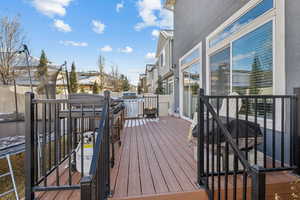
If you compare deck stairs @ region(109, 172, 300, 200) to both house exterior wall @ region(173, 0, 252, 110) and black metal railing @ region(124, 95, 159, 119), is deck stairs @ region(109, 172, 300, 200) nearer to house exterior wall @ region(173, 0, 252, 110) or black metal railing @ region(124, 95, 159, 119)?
house exterior wall @ region(173, 0, 252, 110)

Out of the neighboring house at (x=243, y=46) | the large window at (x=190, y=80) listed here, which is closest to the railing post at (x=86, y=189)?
the neighboring house at (x=243, y=46)

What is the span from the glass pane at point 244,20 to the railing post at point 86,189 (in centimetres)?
341

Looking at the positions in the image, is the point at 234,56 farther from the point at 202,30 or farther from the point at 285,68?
the point at 202,30

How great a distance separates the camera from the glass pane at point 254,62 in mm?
2568

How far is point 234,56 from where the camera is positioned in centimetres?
347

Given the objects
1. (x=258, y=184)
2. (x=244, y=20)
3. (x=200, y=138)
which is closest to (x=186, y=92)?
(x=244, y=20)

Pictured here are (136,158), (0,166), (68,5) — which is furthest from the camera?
(68,5)

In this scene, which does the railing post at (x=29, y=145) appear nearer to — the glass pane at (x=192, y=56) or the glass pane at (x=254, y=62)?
the glass pane at (x=254, y=62)

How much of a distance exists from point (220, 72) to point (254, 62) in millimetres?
1199

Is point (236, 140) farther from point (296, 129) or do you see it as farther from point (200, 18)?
point (200, 18)

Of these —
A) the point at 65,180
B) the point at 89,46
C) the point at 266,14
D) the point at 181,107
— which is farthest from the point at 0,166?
the point at 89,46

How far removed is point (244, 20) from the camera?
3.13 meters

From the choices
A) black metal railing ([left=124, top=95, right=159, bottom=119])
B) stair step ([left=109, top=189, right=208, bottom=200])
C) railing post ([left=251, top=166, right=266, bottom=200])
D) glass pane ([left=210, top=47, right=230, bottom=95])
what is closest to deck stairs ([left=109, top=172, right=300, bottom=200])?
stair step ([left=109, top=189, right=208, bottom=200])

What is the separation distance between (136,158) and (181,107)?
16.5ft
